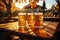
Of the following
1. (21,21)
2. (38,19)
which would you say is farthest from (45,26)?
(21,21)

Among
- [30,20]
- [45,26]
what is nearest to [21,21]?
[30,20]

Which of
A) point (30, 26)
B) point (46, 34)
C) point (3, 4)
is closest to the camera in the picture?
point (46, 34)

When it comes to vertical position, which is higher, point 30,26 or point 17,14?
point 17,14

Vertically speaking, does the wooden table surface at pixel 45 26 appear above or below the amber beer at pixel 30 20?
below

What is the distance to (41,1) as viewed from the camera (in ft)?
5.41

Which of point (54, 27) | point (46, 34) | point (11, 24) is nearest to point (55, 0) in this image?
point (54, 27)

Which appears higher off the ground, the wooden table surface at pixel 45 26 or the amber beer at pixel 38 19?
the amber beer at pixel 38 19

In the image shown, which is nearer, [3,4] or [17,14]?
[17,14]

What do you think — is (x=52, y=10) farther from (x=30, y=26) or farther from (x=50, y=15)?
(x=30, y=26)

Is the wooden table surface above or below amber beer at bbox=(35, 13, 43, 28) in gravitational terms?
below

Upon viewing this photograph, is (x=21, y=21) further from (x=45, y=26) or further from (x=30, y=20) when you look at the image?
(x=45, y=26)

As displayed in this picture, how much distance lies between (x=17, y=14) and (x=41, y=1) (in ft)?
1.03

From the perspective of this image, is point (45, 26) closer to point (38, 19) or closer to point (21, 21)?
point (38, 19)

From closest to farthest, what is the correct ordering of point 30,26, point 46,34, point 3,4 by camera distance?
point 46,34 → point 30,26 → point 3,4
